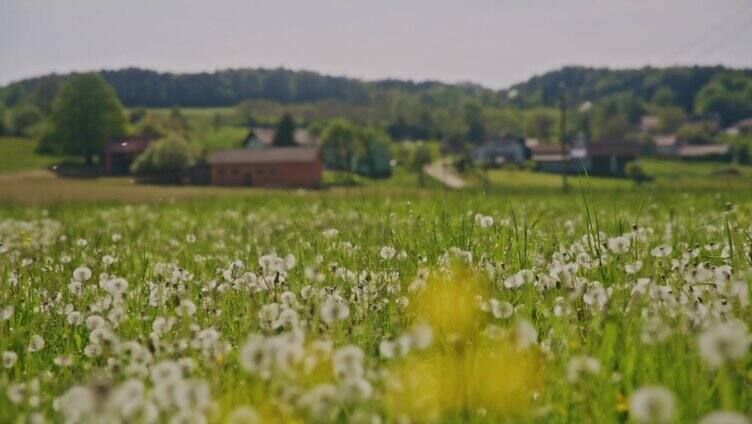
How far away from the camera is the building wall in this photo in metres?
91.9

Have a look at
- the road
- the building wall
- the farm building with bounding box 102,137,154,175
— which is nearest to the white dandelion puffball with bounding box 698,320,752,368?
the road

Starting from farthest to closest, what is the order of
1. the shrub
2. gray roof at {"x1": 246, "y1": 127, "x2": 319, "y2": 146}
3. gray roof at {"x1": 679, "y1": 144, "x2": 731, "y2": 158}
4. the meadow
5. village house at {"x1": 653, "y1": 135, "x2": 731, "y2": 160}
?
gray roof at {"x1": 679, "y1": 144, "x2": 731, "y2": 158} → village house at {"x1": 653, "y1": 135, "x2": 731, "y2": 160} → gray roof at {"x1": 246, "y1": 127, "x2": 319, "y2": 146} → the shrub → the meadow

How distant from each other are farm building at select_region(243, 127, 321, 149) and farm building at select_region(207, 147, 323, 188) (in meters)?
32.7

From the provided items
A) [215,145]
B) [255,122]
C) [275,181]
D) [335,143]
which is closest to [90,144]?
[275,181]

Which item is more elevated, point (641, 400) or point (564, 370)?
point (641, 400)

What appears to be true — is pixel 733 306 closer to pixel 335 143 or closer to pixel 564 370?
pixel 564 370

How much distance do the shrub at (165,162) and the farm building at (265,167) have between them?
593 cm

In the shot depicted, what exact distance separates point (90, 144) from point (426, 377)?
329ft

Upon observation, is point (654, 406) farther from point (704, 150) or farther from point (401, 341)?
point (704, 150)

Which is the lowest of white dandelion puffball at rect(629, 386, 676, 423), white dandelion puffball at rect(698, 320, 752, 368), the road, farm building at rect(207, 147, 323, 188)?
the road

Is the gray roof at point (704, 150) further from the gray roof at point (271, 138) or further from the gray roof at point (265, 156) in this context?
the gray roof at point (265, 156)

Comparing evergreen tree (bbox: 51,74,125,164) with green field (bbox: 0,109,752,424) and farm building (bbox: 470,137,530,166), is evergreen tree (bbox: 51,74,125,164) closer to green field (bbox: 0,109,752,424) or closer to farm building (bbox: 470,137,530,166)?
farm building (bbox: 470,137,530,166)

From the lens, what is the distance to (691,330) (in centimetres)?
300

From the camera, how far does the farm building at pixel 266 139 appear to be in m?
131
